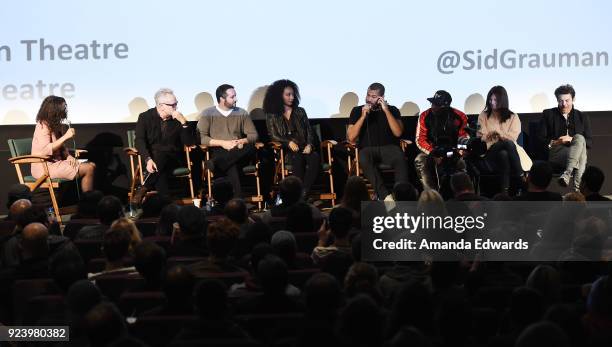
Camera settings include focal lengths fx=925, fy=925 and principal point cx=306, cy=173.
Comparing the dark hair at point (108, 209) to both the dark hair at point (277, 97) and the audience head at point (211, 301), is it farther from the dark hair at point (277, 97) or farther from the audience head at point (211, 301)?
the dark hair at point (277, 97)

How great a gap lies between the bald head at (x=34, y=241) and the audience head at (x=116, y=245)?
0.33 metres

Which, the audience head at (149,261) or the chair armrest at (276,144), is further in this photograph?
the chair armrest at (276,144)

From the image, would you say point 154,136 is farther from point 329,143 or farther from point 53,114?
point 329,143

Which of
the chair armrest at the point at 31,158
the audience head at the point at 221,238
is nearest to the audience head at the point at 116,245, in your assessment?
the audience head at the point at 221,238

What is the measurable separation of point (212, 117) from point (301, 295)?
4372 millimetres

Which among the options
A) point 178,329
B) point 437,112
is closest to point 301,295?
point 178,329

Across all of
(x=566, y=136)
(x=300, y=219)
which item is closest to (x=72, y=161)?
(x=300, y=219)

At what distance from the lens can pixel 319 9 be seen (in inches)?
328

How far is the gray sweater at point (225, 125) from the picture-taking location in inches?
312

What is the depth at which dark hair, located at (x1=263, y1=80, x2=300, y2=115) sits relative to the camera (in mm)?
8086

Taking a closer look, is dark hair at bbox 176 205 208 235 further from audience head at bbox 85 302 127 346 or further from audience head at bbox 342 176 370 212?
audience head at bbox 85 302 127 346

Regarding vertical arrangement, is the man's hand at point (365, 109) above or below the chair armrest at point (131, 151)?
above

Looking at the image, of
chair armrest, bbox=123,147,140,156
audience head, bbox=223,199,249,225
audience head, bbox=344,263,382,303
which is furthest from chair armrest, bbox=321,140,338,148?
audience head, bbox=344,263,382,303

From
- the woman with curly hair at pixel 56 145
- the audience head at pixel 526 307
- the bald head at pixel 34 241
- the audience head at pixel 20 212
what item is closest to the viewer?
the audience head at pixel 526 307
